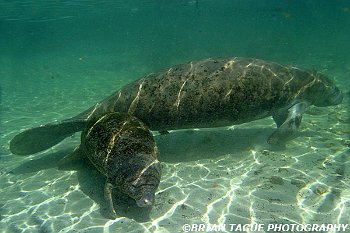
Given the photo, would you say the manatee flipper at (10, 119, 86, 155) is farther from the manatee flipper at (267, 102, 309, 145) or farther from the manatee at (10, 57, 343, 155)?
the manatee flipper at (267, 102, 309, 145)

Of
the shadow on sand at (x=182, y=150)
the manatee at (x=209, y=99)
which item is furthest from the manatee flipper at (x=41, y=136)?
the shadow on sand at (x=182, y=150)

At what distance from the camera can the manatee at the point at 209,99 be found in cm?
774

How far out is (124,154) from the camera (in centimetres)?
632

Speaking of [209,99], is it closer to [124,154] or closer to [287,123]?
[287,123]

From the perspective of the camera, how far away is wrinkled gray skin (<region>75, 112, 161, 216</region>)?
19.4ft

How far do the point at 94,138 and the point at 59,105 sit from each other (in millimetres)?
10990

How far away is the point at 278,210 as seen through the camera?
5855 mm

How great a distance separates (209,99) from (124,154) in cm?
257

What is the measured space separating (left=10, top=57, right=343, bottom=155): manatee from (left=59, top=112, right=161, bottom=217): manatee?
0.81 metres

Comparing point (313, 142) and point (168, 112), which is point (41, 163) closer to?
point (168, 112)

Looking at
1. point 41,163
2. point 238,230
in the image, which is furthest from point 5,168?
point 238,230

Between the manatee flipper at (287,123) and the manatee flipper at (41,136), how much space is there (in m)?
5.07

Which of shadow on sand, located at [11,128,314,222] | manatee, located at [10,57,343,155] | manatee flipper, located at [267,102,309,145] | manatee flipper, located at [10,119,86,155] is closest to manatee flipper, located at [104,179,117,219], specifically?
shadow on sand, located at [11,128,314,222]

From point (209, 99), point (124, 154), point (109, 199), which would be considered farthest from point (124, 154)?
point (209, 99)
